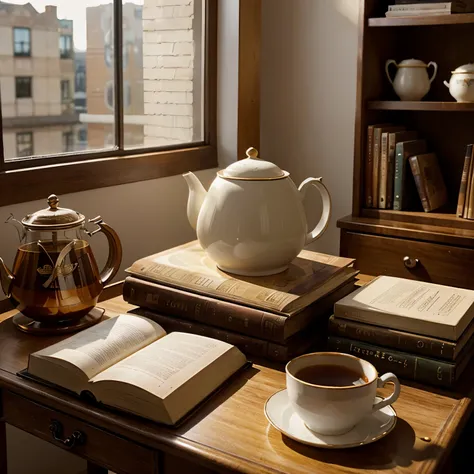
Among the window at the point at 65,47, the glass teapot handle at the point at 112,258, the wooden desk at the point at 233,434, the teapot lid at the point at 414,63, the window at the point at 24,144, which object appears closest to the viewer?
the wooden desk at the point at 233,434

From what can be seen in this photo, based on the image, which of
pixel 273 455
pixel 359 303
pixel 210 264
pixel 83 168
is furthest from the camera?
pixel 83 168

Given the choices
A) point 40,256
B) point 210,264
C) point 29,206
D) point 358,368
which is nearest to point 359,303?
point 358,368

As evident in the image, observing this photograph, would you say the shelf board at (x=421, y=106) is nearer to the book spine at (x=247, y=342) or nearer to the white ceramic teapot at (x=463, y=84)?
the white ceramic teapot at (x=463, y=84)

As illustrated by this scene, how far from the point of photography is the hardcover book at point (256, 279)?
3.99 ft

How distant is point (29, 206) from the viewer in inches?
65.5

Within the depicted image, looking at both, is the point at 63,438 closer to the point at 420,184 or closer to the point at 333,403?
the point at 333,403

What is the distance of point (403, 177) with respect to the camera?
84.1 inches

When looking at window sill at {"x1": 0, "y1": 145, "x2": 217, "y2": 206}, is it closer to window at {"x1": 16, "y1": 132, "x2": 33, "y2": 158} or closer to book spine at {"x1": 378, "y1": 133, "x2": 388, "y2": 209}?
window at {"x1": 16, "y1": 132, "x2": 33, "y2": 158}

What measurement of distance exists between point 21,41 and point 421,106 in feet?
3.84

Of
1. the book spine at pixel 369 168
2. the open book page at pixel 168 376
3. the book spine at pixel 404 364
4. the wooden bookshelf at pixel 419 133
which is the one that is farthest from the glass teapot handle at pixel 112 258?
the book spine at pixel 369 168

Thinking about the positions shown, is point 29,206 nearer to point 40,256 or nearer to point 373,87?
point 40,256

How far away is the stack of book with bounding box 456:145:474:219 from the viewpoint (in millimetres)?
2021

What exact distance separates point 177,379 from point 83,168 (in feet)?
3.01

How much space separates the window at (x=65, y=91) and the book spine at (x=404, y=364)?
1.18m
